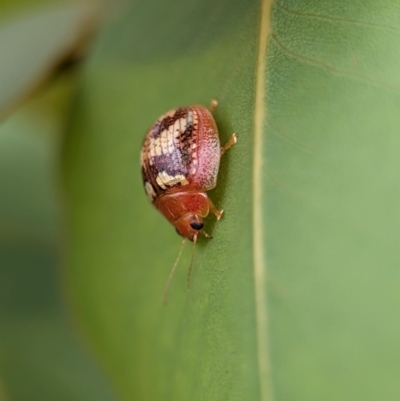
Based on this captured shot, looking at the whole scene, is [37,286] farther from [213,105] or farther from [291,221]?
[291,221]

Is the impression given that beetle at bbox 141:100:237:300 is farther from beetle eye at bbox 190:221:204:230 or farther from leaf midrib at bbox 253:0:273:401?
leaf midrib at bbox 253:0:273:401

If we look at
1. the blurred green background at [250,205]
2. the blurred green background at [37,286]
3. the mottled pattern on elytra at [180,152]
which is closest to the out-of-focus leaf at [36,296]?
the blurred green background at [37,286]

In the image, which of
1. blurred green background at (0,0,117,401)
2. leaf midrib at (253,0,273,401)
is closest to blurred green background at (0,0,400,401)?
leaf midrib at (253,0,273,401)

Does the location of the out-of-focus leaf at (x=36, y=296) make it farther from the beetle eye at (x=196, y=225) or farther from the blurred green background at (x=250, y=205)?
the beetle eye at (x=196, y=225)

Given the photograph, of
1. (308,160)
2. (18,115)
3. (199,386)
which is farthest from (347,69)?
(18,115)

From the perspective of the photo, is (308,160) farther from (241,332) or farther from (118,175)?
(118,175)

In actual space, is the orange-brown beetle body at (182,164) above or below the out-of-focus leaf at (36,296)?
above
